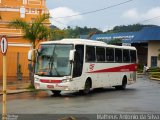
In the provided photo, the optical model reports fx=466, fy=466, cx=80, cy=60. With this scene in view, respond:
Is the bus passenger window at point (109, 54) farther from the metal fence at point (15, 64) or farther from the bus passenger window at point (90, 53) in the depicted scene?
the metal fence at point (15, 64)

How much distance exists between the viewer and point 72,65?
78.3ft

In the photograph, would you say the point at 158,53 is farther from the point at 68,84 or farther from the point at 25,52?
the point at 68,84

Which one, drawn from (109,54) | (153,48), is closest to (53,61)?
(109,54)

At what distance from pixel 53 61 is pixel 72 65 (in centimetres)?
103

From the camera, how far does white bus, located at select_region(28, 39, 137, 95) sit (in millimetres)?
23734

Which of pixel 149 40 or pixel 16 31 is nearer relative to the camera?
pixel 16 31

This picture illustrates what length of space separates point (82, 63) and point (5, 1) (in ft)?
67.4

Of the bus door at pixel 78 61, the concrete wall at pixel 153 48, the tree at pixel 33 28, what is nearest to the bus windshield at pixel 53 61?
the bus door at pixel 78 61

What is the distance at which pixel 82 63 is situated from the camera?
81.7 feet

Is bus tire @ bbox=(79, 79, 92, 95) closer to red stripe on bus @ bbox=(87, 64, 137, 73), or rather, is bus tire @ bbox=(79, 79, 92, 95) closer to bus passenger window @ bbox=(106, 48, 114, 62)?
red stripe on bus @ bbox=(87, 64, 137, 73)

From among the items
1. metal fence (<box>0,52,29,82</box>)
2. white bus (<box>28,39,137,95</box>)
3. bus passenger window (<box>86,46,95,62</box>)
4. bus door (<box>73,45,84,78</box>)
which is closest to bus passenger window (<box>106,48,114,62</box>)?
white bus (<box>28,39,137,95</box>)

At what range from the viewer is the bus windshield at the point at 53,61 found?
78.1ft

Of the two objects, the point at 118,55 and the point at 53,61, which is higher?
the point at 118,55

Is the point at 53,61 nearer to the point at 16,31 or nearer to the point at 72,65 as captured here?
the point at 72,65
